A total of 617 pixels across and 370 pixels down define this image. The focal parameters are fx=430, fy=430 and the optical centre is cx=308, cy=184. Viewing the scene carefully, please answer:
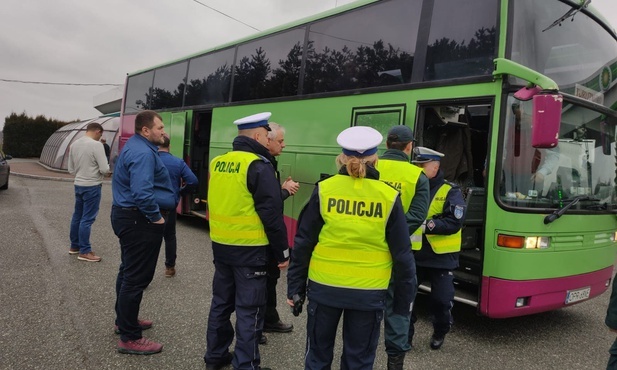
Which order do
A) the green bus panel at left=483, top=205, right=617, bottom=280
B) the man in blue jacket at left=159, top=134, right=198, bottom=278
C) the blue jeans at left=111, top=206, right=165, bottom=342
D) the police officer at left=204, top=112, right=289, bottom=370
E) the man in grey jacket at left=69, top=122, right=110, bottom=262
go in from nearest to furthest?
the police officer at left=204, top=112, right=289, bottom=370
the blue jeans at left=111, top=206, right=165, bottom=342
the green bus panel at left=483, top=205, right=617, bottom=280
the man in blue jacket at left=159, top=134, right=198, bottom=278
the man in grey jacket at left=69, top=122, right=110, bottom=262

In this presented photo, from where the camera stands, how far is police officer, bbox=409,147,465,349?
11.9ft

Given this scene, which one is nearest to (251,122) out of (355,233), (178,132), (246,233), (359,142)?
(246,233)

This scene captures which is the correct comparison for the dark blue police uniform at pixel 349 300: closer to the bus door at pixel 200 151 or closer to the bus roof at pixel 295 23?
the bus roof at pixel 295 23

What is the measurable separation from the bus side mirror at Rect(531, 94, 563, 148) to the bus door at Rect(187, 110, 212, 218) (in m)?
6.54

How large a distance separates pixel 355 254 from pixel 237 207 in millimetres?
1048

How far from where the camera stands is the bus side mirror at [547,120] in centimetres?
330

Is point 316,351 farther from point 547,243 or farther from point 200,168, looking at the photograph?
point 200,168

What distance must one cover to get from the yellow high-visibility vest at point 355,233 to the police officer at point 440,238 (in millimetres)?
1383

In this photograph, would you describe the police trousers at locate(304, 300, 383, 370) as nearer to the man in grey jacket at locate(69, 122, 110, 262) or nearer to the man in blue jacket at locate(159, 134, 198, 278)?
the man in blue jacket at locate(159, 134, 198, 278)

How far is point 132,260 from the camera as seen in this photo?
3.42 meters

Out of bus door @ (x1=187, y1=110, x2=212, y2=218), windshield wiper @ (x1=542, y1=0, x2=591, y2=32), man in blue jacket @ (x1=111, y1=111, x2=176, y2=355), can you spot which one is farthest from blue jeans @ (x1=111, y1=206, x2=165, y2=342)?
bus door @ (x1=187, y1=110, x2=212, y2=218)

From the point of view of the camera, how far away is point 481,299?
156 inches

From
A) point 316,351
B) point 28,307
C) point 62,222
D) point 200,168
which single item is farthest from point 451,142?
point 62,222

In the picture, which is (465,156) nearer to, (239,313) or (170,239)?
(239,313)
